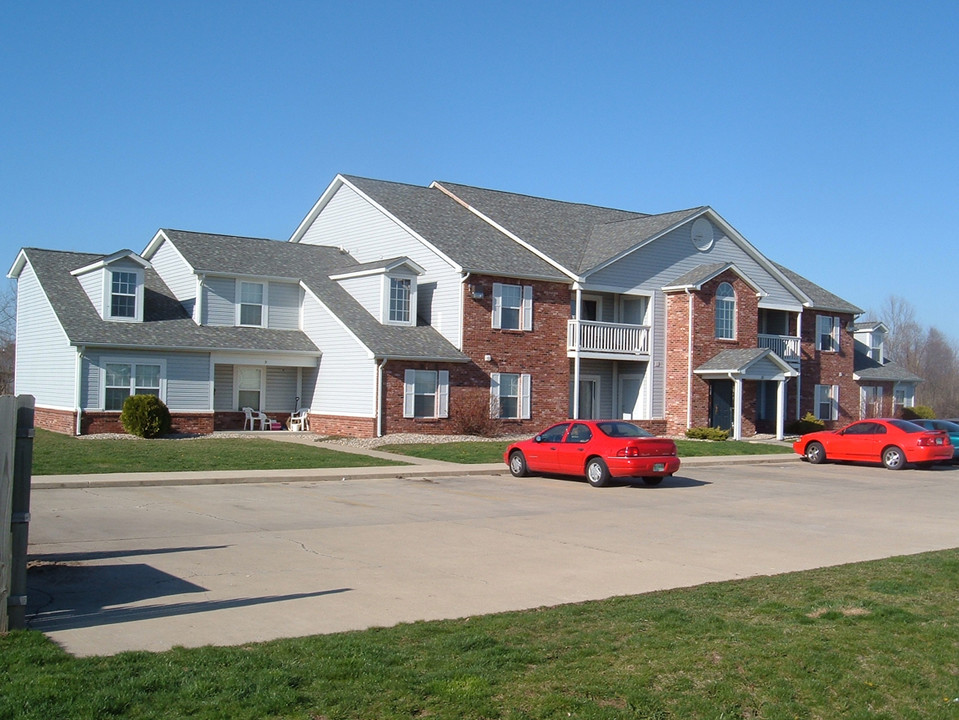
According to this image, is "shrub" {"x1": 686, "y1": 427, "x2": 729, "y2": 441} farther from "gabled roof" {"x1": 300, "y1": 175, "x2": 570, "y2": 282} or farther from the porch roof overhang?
"gabled roof" {"x1": 300, "y1": 175, "x2": 570, "y2": 282}

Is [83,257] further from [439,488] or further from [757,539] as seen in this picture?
[757,539]

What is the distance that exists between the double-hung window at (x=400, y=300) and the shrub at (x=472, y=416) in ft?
11.6

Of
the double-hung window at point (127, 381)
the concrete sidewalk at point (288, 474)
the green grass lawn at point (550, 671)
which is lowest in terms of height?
the green grass lawn at point (550, 671)

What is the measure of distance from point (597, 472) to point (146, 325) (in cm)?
1752

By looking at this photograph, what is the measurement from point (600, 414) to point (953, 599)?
28.9 meters

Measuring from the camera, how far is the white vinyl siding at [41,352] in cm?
3106

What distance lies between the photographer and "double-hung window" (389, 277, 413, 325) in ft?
112

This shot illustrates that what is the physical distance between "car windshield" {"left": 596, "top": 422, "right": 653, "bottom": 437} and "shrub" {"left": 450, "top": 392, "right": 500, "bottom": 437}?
11742 millimetres

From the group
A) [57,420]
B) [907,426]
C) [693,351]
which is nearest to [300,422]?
[57,420]

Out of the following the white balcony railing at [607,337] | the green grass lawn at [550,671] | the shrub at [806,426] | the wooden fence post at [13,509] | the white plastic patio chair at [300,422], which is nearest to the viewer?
the green grass lawn at [550,671]

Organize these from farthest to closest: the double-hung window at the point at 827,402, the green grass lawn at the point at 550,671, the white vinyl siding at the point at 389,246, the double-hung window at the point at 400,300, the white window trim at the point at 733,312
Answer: the double-hung window at the point at 827,402 → the white window trim at the point at 733,312 → the double-hung window at the point at 400,300 → the white vinyl siding at the point at 389,246 → the green grass lawn at the point at 550,671

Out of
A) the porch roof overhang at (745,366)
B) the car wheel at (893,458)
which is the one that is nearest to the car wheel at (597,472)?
the car wheel at (893,458)

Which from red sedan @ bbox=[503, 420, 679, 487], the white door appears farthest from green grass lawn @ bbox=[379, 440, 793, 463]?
the white door

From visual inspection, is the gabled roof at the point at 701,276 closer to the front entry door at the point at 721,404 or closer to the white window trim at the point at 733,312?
the white window trim at the point at 733,312
